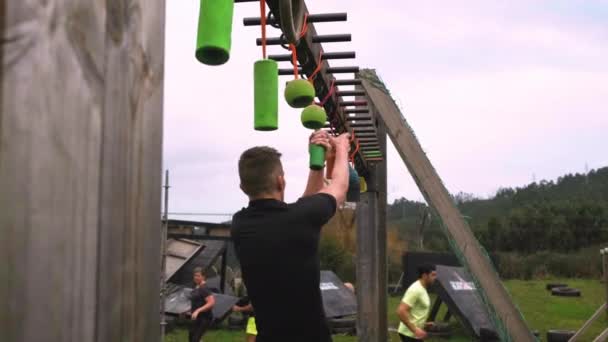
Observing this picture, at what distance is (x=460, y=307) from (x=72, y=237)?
10.0m

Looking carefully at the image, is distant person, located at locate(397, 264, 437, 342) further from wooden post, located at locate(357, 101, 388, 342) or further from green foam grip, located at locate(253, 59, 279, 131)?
green foam grip, located at locate(253, 59, 279, 131)

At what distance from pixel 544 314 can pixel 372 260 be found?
7.85 metres

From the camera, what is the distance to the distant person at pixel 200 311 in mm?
8812

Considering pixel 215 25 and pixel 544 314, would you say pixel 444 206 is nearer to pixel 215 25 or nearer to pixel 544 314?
pixel 215 25

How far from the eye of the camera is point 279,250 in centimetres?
194

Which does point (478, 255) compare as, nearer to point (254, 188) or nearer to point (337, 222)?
point (254, 188)

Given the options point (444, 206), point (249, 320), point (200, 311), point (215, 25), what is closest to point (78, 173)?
point (215, 25)

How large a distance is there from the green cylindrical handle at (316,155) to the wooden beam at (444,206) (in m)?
1.67

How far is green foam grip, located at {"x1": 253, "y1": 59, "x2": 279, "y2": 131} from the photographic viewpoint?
6.18ft

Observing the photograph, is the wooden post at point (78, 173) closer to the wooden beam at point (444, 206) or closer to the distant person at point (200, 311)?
the wooden beam at point (444, 206)

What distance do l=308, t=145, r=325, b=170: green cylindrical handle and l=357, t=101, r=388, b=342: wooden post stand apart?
3.48 meters

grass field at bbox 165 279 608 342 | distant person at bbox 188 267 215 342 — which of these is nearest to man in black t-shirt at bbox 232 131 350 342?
distant person at bbox 188 267 215 342

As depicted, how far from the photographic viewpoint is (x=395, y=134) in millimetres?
4188

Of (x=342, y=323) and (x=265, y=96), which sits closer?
(x=265, y=96)
